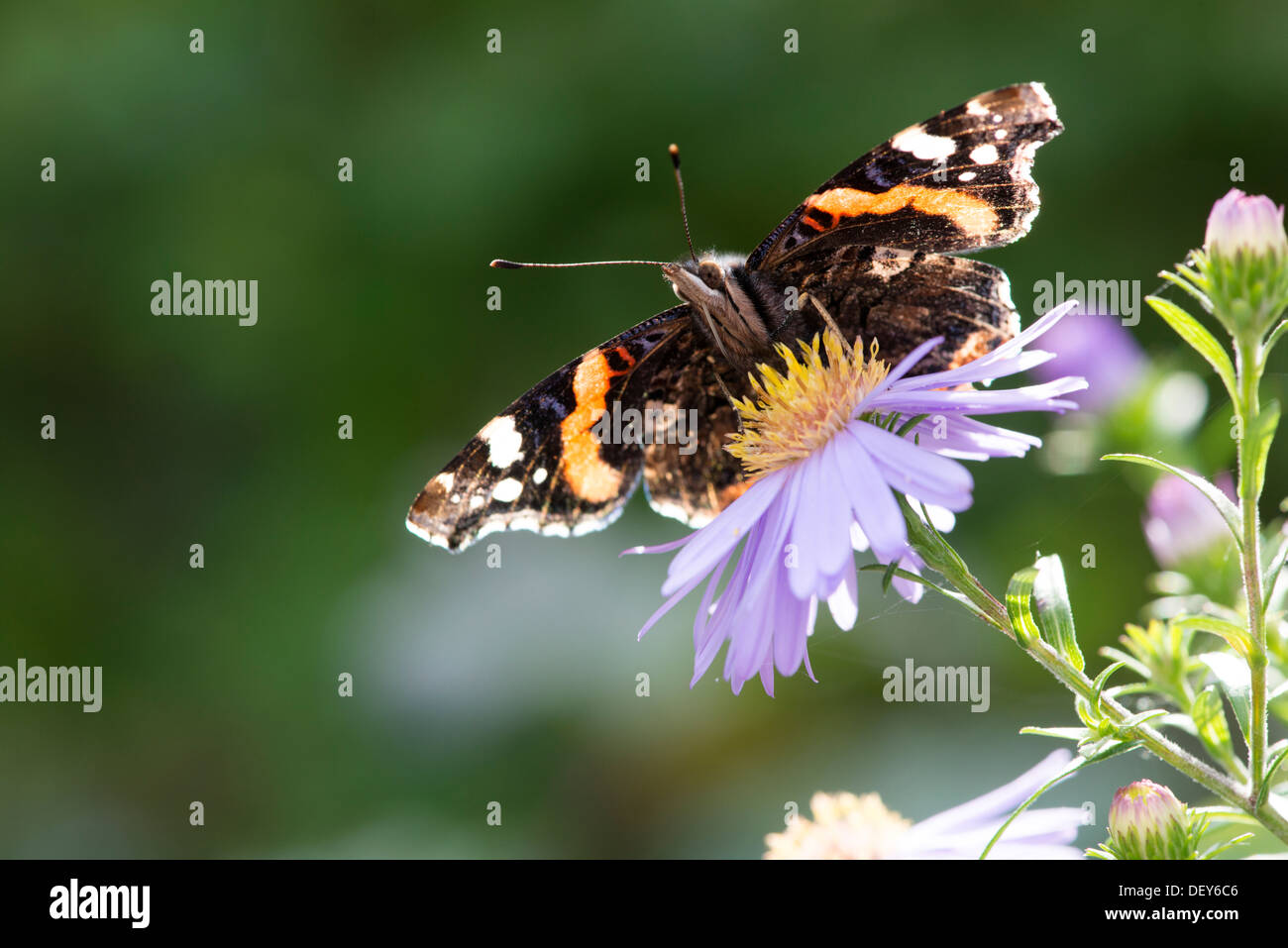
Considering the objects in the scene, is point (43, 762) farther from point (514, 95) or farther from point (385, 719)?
point (514, 95)

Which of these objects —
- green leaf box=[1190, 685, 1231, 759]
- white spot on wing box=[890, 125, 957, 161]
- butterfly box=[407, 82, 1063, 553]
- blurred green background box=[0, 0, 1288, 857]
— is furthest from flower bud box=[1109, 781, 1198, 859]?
blurred green background box=[0, 0, 1288, 857]

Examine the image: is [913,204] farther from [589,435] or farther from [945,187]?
[589,435]

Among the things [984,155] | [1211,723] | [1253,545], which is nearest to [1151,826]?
[1211,723]

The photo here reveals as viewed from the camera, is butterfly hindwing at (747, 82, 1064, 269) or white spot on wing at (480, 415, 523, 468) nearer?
butterfly hindwing at (747, 82, 1064, 269)

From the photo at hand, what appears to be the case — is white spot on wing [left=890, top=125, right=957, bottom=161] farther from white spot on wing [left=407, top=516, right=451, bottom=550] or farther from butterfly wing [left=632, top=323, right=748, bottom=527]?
white spot on wing [left=407, top=516, right=451, bottom=550]

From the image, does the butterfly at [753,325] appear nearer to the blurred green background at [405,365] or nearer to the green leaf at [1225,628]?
the green leaf at [1225,628]
